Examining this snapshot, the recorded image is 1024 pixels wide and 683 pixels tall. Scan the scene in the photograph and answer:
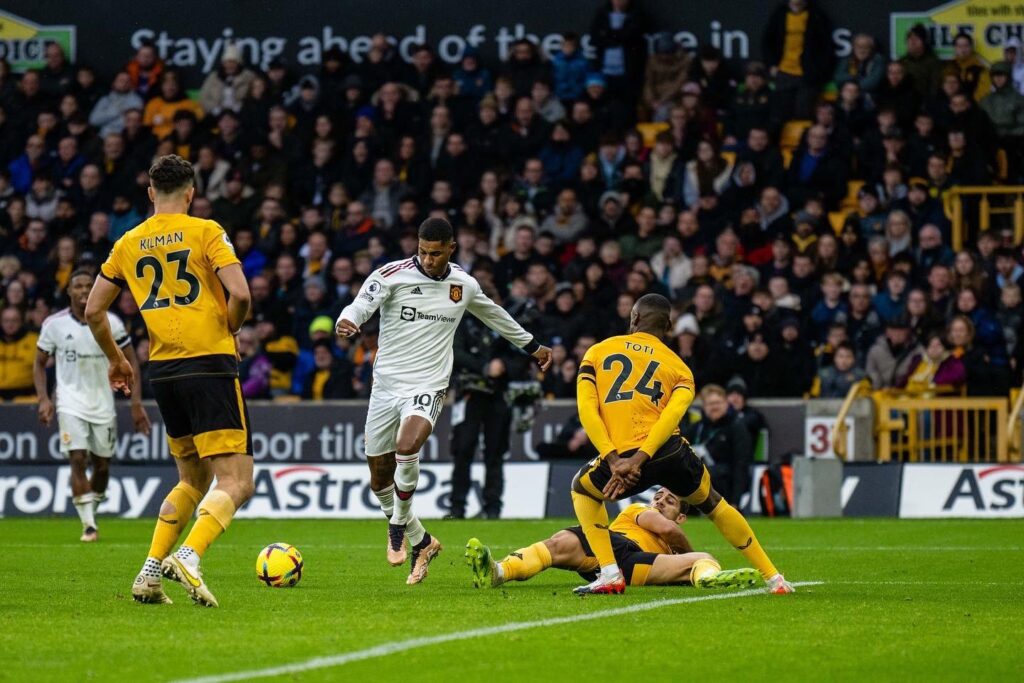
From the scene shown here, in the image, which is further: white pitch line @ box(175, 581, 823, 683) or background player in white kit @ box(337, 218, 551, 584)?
background player in white kit @ box(337, 218, 551, 584)

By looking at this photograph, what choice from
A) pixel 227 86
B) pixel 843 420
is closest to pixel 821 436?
pixel 843 420

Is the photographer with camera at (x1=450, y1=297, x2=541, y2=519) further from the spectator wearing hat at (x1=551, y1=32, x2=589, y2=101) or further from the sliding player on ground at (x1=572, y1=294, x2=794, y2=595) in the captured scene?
the sliding player on ground at (x1=572, y1=294, x2=794, y2=595)

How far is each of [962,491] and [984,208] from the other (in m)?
5.34

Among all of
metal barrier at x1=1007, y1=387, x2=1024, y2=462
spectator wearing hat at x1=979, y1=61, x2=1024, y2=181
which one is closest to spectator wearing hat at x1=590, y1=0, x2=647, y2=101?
spectator wearing hat at x1=979, y1=61, x2=1024, y2=181

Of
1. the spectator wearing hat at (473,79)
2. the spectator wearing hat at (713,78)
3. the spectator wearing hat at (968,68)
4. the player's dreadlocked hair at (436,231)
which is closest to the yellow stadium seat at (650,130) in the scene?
the spectator wearing hat at (713,78)

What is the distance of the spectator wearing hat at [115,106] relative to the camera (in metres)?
26.4

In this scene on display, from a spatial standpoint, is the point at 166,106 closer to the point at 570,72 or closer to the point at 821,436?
the point at 570,72

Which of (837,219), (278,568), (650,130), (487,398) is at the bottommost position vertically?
(278,568)

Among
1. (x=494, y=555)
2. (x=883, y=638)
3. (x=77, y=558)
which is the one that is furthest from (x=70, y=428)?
(x=883, y=638)

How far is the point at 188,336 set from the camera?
29.8 feet

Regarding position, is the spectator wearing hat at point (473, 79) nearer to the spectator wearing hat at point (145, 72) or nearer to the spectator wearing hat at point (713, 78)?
the spectator wearing hat at point (713, 78)

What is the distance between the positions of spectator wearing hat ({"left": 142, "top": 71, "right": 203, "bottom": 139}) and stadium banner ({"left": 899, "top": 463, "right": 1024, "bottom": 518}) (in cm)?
1237

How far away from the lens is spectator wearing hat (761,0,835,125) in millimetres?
24281

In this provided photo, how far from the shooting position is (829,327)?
21094mm
